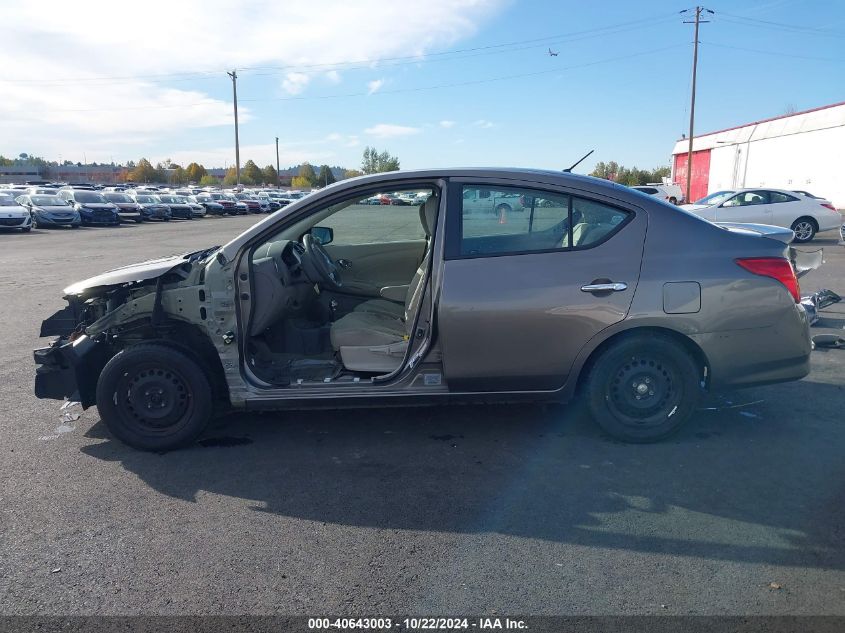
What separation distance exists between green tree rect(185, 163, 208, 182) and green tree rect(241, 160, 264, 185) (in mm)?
14338

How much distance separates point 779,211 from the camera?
708 inches

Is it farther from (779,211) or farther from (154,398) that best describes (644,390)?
(779,211)

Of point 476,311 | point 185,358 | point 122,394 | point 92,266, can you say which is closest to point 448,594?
point 476,311

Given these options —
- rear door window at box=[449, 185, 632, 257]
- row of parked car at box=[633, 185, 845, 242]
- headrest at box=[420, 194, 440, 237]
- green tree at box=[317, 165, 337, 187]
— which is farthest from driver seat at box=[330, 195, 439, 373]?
green tree at box=[317, 165, 337, 187]

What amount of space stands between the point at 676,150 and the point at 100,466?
5789 cm

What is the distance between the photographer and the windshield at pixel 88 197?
3369 centimetres

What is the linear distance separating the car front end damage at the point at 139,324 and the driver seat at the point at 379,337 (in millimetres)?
836

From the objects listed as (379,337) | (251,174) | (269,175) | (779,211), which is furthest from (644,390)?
(269,175)

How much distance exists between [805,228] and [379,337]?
1721 centimetres

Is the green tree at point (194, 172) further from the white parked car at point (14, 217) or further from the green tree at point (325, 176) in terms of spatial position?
the white parked car at point (14, 217)

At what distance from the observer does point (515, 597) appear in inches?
113

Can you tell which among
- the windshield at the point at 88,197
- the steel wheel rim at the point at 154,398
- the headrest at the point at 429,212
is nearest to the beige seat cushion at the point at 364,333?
the headrest at the point at 429,212

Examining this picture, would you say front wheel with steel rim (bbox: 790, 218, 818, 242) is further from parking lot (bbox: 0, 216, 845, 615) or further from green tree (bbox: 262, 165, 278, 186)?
green tree (bbox: 262, 165, 278, 186)

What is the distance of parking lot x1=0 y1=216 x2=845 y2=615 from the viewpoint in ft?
9.57
